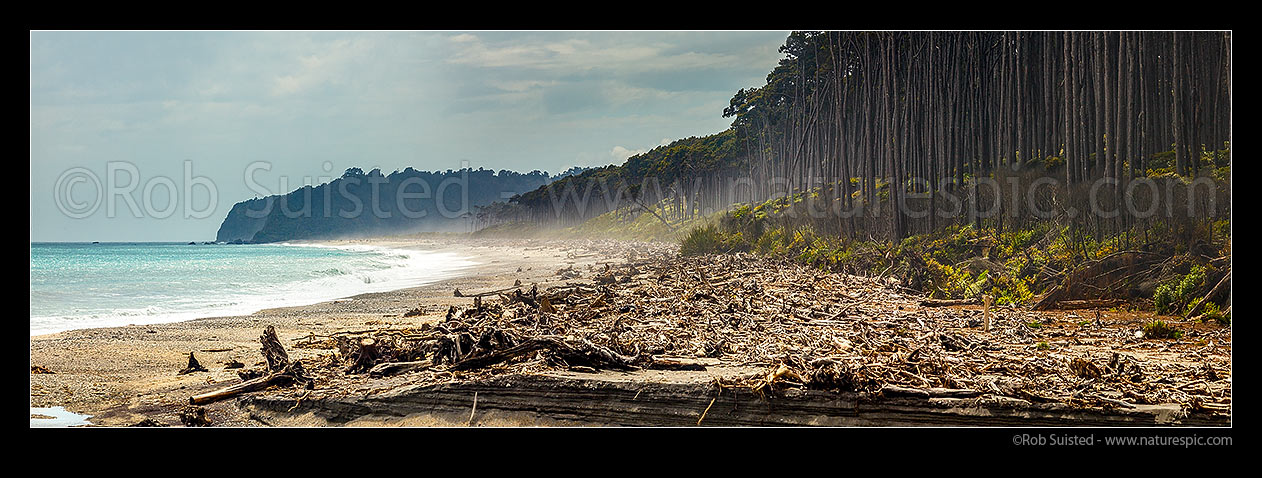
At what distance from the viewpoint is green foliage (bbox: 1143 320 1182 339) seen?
802 centimetres

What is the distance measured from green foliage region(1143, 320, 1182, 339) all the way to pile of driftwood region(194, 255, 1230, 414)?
117mm

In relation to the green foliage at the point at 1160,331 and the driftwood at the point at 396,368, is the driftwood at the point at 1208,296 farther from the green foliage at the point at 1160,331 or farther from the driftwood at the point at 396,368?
the driftwood at the point at 396,368

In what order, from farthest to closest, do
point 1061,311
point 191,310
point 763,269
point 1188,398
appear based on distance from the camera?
point 763,269
point 191,310
point 1061,311
point 1188,398

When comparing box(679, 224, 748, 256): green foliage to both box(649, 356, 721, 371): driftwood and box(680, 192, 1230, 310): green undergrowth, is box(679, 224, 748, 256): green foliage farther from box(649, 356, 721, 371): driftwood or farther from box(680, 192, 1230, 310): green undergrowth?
box(649, 356, 721, 371): driftwood

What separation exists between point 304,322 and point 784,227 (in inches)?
678

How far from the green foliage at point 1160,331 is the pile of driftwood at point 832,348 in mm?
117

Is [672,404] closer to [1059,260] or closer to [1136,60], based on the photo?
[1059,260]

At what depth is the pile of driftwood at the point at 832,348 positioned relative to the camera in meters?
5.34

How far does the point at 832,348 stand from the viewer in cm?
702

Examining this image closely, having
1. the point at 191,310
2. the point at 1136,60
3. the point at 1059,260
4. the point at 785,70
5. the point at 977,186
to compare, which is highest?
the point at 785,70

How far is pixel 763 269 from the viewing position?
1844 centimetres

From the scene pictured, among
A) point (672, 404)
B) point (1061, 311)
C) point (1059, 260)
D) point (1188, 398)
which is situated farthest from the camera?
point (1059, 260)

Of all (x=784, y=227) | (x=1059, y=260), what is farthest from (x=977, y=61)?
(x=1059, y=260)

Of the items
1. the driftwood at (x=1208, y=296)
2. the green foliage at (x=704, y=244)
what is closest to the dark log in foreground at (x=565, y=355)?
the driftwood at (x=1208, y=296)
